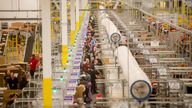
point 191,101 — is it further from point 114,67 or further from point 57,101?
point 114,67

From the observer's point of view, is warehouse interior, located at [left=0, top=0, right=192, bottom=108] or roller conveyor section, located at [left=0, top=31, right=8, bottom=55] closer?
warehouse interior, located at [left=0, top=0, right=192, bottom=108]

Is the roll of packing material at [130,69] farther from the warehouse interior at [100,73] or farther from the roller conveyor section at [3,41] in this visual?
the roller conveyor section at [3,41]

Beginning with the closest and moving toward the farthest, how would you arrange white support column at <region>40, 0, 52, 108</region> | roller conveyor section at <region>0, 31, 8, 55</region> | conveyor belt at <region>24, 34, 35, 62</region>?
white support column at <region>40, 0, 52, 108</region>
conveyor belt at <region>24, 34, 35, 62</region>
roller conveyor section at <region>0, 31, 8, 55</region>

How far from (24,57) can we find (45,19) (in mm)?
9304

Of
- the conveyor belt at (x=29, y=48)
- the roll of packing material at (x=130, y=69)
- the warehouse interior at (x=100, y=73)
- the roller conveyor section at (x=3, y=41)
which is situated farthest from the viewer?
the roller conveyor section at (x=3, y=41)

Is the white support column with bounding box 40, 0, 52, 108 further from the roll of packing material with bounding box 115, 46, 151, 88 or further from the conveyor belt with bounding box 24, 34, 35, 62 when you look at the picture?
the conveyor belt with bounding box 24, 34, 35, 62

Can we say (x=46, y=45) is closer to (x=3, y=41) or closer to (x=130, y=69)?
(x=130, y=69)

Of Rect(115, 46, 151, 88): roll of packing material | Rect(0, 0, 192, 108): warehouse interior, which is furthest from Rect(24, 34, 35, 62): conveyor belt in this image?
Rect(115, 46, 151, 88): roll of packing material

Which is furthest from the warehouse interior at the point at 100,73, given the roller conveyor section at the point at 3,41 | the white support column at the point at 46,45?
the roller conveyor section at the point at 3,41

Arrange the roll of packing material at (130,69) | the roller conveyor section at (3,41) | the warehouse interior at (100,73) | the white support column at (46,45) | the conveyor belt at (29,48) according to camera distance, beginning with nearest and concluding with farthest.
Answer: the roll of packing material at (130,69) < the warehouse interior at (100,73) < the white support column at (46,45) < the conveyor belt at (29,48) < the roller conveyor section at (3,41)

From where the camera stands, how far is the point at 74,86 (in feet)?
38.9

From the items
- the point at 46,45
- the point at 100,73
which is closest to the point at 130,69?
the point at 46,45

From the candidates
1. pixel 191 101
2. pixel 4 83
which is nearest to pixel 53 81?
pixel 4 83

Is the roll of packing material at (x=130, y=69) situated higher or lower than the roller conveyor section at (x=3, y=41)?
lower
